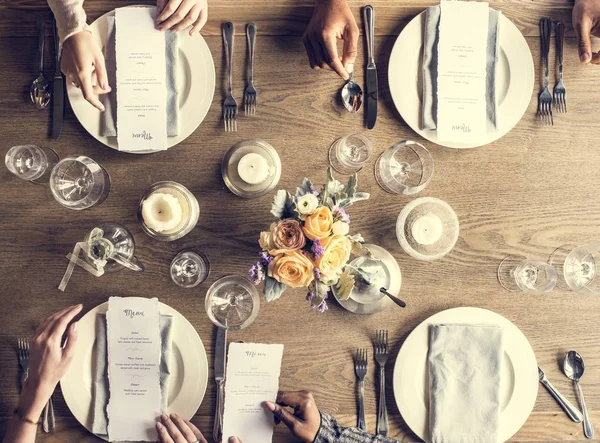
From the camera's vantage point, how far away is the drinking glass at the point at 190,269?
1.43 metres

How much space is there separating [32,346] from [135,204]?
0.42 m

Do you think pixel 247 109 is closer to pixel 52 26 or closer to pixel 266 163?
pixel 266 163

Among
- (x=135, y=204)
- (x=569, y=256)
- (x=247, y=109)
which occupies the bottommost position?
(x=569, y=256)

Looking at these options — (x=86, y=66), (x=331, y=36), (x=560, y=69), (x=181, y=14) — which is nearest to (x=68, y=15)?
(x=86, y=66)

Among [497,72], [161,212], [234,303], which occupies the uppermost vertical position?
[497,72]

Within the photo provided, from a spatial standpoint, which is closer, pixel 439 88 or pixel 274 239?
pixel 274 239

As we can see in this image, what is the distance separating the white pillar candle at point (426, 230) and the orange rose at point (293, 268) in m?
0.43

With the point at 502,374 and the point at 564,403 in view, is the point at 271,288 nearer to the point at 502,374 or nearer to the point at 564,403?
the point at 502,374

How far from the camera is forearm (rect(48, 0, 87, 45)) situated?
1346mm

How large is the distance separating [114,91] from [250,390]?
31.9 inches

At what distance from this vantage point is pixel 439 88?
1.44 metres

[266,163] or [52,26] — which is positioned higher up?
[52,26]

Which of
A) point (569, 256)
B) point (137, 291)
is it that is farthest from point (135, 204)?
point (569, 256)

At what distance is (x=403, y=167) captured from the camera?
145cm
